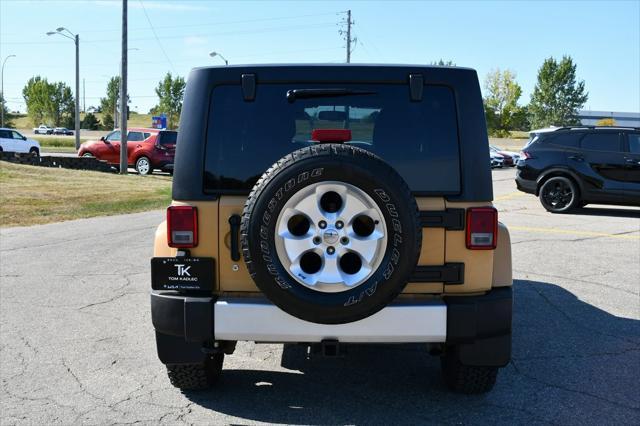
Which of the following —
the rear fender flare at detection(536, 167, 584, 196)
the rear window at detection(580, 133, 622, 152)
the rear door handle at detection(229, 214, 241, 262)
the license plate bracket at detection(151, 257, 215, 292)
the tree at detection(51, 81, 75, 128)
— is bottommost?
the license plate bracket at detection(151, 257, 215, 292)

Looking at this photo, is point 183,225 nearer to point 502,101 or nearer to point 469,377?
point 469,377

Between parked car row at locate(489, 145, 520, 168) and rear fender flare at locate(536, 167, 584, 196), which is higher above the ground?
parked car row at locate(489, 145, 520, 168)

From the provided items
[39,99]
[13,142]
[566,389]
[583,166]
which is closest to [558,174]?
[583,166]

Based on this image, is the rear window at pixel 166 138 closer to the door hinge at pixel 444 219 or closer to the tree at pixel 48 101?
the door hinge at pixel 444 219

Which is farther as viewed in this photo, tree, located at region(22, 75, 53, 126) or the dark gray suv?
tree, located at region(22, 75, 53, 126)

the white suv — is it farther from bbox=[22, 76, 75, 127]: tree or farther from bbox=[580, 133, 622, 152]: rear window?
bbox=[22, 76, 75, 127]: tree

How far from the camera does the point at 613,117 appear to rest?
467 feet

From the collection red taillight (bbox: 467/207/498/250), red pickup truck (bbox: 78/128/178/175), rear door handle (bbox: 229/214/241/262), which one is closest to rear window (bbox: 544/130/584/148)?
red taillight (bbox: 467/207/498/250)

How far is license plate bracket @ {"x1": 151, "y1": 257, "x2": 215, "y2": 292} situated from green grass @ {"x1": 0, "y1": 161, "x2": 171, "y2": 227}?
9389 millimetres

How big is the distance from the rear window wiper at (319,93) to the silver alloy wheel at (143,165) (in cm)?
2211

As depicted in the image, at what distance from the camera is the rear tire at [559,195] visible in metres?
14.1

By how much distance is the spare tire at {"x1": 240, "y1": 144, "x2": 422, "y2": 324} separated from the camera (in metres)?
3.09

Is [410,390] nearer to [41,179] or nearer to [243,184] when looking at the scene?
[243,184]

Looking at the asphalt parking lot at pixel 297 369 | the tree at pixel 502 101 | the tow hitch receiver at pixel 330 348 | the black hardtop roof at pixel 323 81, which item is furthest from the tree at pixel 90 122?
the tow hitch receiver at pixel 330 348
